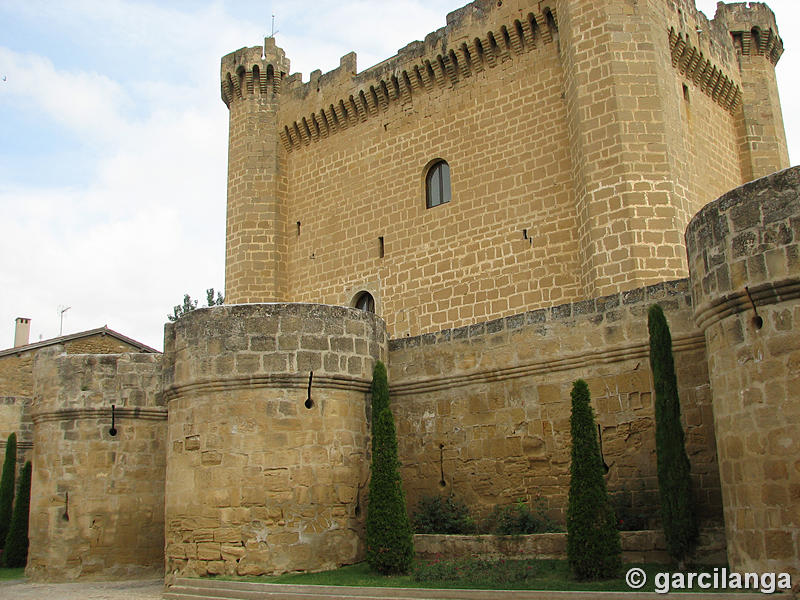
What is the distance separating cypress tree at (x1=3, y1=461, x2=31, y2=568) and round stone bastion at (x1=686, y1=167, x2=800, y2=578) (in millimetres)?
13088

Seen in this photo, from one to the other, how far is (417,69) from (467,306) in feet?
18.9

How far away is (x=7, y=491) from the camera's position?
58.0 feet

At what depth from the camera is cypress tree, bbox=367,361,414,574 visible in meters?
9.69

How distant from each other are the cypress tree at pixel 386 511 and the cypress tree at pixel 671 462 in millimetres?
2786

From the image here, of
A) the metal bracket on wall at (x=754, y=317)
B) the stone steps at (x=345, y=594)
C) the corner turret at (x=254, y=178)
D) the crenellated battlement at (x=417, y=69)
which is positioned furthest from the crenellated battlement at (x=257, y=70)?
the metal bracket on wall at (x=754, y=317)

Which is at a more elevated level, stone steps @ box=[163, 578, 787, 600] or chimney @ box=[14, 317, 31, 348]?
chimney @ box=[14, 317, 31, 348]

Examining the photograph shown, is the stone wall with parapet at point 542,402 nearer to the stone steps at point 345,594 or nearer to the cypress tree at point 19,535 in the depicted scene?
the stone steps at point 345,594

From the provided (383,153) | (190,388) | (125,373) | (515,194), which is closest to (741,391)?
(190,388)

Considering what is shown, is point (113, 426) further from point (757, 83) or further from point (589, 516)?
point (757, 83)

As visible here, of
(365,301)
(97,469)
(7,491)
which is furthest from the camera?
(365,301)

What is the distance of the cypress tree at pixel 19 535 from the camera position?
53.7 ft

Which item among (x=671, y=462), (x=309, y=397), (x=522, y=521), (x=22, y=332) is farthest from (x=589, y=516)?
(x=22, y=332)

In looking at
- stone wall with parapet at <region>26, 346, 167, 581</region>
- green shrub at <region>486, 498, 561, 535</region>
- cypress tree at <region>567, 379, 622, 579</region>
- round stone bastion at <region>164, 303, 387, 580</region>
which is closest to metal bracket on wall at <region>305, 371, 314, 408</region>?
round stone bastion at <region>164, 303, 387, 580</region>

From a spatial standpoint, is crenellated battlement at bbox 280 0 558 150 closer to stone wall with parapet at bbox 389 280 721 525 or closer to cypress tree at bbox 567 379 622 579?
stone wall with parapet at bbox 389 280 721 525
